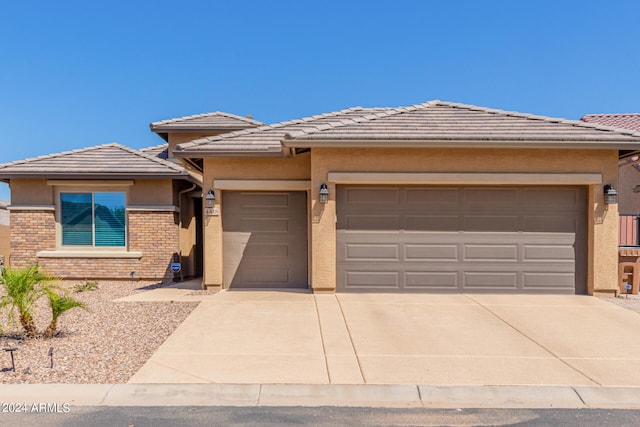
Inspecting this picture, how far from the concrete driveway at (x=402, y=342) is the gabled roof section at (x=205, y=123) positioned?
356 inches

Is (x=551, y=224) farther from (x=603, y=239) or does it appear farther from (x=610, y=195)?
(x=610, y=195)

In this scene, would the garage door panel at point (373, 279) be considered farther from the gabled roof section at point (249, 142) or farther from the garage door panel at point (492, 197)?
the gabled roof section at point (249, 142)

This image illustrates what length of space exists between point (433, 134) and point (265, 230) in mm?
4298

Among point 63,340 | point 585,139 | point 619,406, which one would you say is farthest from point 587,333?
point 63,340

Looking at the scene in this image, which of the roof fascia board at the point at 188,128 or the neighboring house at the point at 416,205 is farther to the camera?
the roof fascia board at the point at 188,128

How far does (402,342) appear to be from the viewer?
6.01 meters

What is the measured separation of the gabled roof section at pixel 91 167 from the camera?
37.8 ft

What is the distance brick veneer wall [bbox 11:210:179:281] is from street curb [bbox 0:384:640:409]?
24.6ft

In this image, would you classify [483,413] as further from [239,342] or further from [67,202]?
[67,202]

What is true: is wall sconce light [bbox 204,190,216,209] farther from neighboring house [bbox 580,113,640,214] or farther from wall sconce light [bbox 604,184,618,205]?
neighboring house [bbox 580,113,640,214]

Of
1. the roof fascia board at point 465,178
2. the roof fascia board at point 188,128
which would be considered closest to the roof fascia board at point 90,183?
the roof fascia board at point 188,128

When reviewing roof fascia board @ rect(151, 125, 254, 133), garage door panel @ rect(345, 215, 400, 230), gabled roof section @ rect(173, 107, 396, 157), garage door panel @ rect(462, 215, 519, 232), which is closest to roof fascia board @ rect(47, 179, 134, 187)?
gabled roof section @ rect(173, 107, 396, 157)

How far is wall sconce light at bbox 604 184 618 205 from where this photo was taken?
8.85 m

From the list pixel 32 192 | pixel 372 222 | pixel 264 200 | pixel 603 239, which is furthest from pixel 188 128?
pixel 603 239
